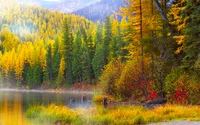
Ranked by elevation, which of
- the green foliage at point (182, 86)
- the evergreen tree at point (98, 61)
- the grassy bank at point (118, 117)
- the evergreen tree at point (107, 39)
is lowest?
the grassy bank at point (118, 117)

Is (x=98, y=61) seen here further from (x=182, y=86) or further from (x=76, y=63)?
(x=182, y=86)

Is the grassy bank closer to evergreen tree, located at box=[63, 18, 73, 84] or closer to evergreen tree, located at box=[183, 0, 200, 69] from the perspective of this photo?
evergreen tree, located at box=[183, 0, 200, 69]

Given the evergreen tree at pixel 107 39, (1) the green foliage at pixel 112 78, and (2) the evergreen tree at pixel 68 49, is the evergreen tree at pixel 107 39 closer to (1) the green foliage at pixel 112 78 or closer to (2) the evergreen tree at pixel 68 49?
(2) the evergreen tree at pixel 68 49

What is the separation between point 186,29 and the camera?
23.2m

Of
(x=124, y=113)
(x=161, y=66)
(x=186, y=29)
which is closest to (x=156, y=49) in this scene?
(x=161, y=66)

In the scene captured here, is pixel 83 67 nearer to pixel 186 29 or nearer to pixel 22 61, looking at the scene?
pixel 22 61

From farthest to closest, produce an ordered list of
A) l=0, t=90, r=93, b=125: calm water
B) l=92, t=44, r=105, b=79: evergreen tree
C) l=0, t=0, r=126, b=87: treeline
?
l=0, t=0, r=126, b=87: treeline
l=92, t=44, r=105, b=79: evergreen tree
l=0, t=90, r=93, b=125: calm water

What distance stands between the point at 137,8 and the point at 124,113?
17.9 m

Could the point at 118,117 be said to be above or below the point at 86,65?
below

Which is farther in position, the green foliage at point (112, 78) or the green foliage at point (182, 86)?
the green foliage at point (112, 78)

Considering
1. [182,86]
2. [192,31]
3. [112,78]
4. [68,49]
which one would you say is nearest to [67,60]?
[68,49]

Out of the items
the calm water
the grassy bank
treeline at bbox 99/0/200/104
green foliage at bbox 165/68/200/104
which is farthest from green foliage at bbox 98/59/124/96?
the grassy bank

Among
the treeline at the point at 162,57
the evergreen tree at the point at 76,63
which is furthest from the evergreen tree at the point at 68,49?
the treeline at the point at 162,57

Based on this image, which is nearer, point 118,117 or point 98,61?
point 118,117
